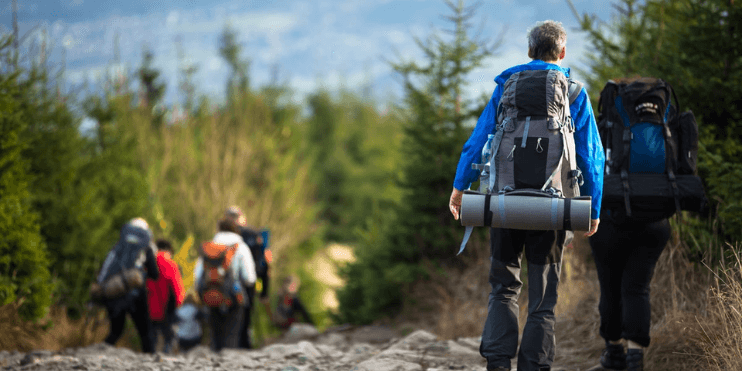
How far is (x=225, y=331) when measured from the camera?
7316mm

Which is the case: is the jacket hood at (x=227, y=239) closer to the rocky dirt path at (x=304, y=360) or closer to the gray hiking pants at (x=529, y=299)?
the rocky dirt path at (x=304, y=360)

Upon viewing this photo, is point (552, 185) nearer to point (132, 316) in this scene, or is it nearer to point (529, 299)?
point (529, 299)

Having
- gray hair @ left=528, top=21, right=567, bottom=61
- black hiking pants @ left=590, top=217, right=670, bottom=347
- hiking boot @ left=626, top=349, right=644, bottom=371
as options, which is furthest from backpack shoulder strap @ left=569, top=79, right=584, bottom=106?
hiking boot @ left=626, top=349, right=644, bottom=371

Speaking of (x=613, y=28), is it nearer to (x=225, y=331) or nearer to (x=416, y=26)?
(x=416, y=26)

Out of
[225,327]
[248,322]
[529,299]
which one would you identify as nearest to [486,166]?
A: [529,299]

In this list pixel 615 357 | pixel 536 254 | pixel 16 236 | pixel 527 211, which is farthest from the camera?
pixel 16 236

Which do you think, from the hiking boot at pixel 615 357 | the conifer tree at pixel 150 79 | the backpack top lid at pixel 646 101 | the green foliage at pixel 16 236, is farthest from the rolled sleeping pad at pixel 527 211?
the conifer tree at pixel 150 79

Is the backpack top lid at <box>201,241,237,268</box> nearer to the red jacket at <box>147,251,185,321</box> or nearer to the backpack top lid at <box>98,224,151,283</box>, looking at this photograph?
the backpack top lid at <box>98,224,151,283</box>

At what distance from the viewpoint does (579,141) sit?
11.4ft

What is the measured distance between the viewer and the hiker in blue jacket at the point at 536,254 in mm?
3379

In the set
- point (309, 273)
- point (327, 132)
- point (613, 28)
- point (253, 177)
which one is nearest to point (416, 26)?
point (613, 28)

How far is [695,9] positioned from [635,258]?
2.95 m

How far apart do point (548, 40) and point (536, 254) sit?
3.82 feet

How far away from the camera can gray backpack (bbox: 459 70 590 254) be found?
3189mm
